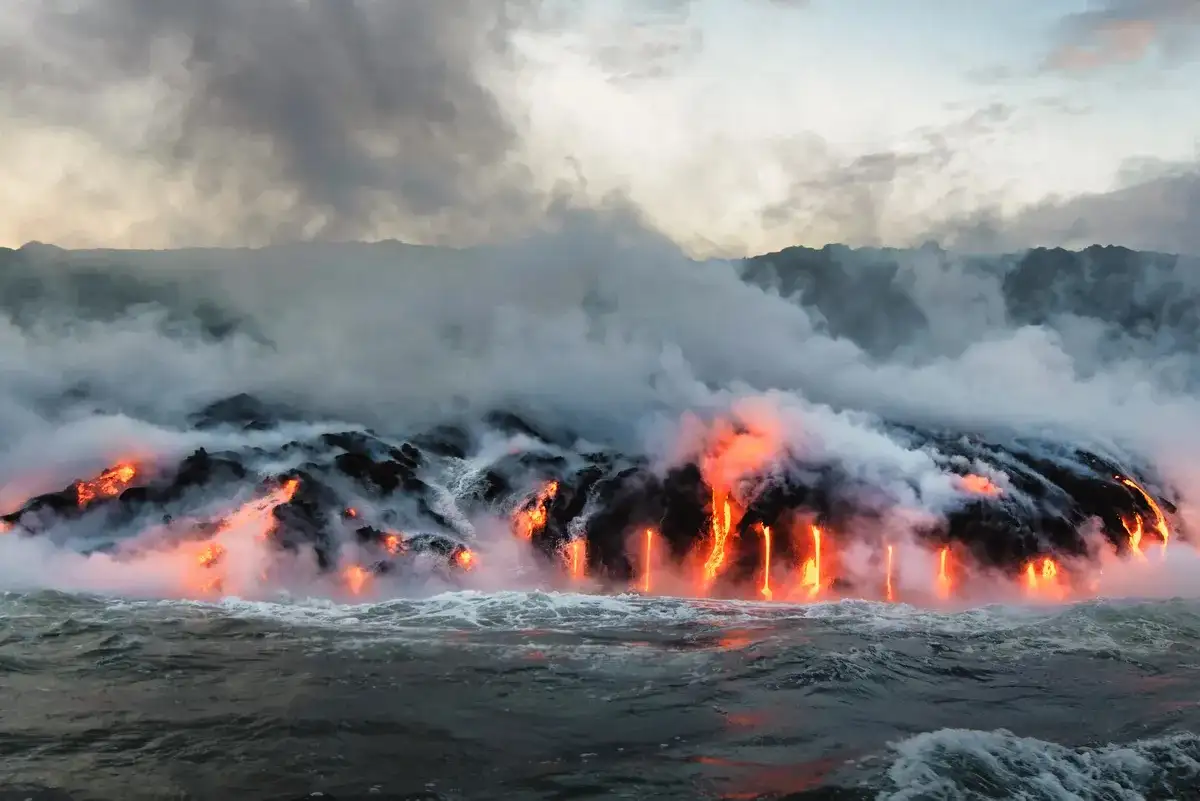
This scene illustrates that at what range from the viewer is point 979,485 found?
149 feet

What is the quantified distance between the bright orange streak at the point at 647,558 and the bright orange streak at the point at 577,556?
2.80 meters

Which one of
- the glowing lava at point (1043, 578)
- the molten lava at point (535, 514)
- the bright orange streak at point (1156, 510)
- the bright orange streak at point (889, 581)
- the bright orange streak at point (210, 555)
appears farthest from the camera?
the bright orange streak at point (1156, 510)

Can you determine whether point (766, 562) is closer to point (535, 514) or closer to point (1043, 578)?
point (535, 514)

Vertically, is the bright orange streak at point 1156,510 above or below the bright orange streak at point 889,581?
above

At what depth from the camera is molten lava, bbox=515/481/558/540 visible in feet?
143

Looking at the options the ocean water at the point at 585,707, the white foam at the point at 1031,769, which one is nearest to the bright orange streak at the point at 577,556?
the ocean water at the point at 585,707

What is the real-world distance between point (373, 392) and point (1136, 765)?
61180mm

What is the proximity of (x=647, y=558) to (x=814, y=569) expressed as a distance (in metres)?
7.85

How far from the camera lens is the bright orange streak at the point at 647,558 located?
40.8m

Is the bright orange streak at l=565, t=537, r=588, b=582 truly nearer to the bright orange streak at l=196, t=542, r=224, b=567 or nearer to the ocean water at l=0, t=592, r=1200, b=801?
the ocean water at l=0, t=592, r=1200, b=801

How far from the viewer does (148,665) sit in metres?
20.9

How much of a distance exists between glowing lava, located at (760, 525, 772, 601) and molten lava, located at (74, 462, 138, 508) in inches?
1231

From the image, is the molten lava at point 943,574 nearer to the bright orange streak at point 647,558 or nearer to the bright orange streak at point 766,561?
the bright orange streak at point 766,561

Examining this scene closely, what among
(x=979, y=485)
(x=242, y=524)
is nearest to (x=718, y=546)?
(x=979, y=485)
